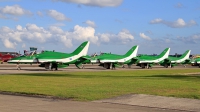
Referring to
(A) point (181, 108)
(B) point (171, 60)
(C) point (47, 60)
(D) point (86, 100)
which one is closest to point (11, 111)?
(D) point (86, 100)

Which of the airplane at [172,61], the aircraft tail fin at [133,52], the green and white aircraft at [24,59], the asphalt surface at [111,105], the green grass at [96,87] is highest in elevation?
the aircraft tail fin at [133,52]

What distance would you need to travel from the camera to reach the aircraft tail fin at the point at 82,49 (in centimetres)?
5828

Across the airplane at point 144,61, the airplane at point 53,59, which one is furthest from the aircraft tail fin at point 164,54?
the airplane at point 53,59

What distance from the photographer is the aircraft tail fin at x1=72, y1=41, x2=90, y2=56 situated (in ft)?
191

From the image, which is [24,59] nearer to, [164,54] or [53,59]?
A: [53,59]

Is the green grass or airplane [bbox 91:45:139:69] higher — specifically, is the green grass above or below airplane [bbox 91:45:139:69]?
below

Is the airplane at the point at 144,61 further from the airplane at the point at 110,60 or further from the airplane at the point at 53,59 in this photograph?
the airplane at the point at 53,59

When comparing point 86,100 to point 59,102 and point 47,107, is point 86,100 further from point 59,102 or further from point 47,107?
point 47,107

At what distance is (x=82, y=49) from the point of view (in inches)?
2330

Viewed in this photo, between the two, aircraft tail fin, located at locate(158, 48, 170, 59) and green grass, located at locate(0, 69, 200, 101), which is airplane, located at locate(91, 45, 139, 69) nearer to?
aircraft tail fin, located at locate(158, 48, 170, 59)

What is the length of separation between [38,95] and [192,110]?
24.6ft

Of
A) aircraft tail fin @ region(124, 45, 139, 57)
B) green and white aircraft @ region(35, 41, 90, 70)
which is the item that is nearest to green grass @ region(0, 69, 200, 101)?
green and white aircraft @ region(35, 41, 90, 70)

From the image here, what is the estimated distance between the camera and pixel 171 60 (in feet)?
293

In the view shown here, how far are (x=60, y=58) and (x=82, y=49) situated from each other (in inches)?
236
